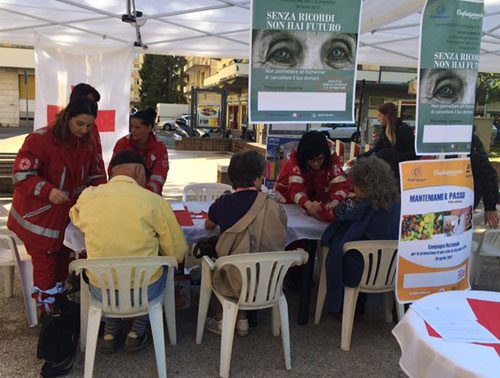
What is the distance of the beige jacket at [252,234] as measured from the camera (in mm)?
2695

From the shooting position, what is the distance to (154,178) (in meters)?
3.60

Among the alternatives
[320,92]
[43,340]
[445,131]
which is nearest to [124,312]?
[43,340]

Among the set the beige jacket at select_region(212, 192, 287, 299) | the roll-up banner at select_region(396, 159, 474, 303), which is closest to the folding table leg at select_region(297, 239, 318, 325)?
the beige jacket at select_region(212, 192, 287, 299)

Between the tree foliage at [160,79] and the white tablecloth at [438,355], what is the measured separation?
37822mm

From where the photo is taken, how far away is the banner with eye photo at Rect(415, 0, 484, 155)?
2439mm

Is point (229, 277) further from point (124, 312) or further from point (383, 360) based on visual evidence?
point (383, 360)

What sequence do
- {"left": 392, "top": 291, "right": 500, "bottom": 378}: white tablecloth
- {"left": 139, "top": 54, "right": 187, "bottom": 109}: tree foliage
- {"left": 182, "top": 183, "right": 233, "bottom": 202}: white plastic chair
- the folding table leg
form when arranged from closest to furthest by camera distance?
1. {"left": 392, "top": 291, "right": 500, "bottom": 378}: white tablecloth
2. the folding table leg
3. {"left": 182, "top": 183, "right": 233, "bottom": 202}: white plastic chair
4. {"left": 139, "top": 54, "right": 187, "bottom": 109}: tree foliage

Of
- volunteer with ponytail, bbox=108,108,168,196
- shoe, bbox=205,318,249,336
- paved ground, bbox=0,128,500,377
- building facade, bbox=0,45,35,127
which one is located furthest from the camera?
building facade, bbox=0,45,35,127

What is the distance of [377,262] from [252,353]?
1.03 meters

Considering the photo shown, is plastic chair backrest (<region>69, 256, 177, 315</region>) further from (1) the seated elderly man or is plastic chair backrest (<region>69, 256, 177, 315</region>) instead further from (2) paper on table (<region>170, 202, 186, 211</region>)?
(2) paper on table (<region>170, 202, 186, 211</region>)

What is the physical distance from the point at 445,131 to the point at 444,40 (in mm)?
517

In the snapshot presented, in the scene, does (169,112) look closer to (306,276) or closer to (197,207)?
(197,207)

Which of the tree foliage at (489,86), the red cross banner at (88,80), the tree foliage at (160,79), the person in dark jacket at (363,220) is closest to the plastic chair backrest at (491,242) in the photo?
the person in dark jacket at (363,220)

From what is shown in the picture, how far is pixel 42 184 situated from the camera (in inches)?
106
